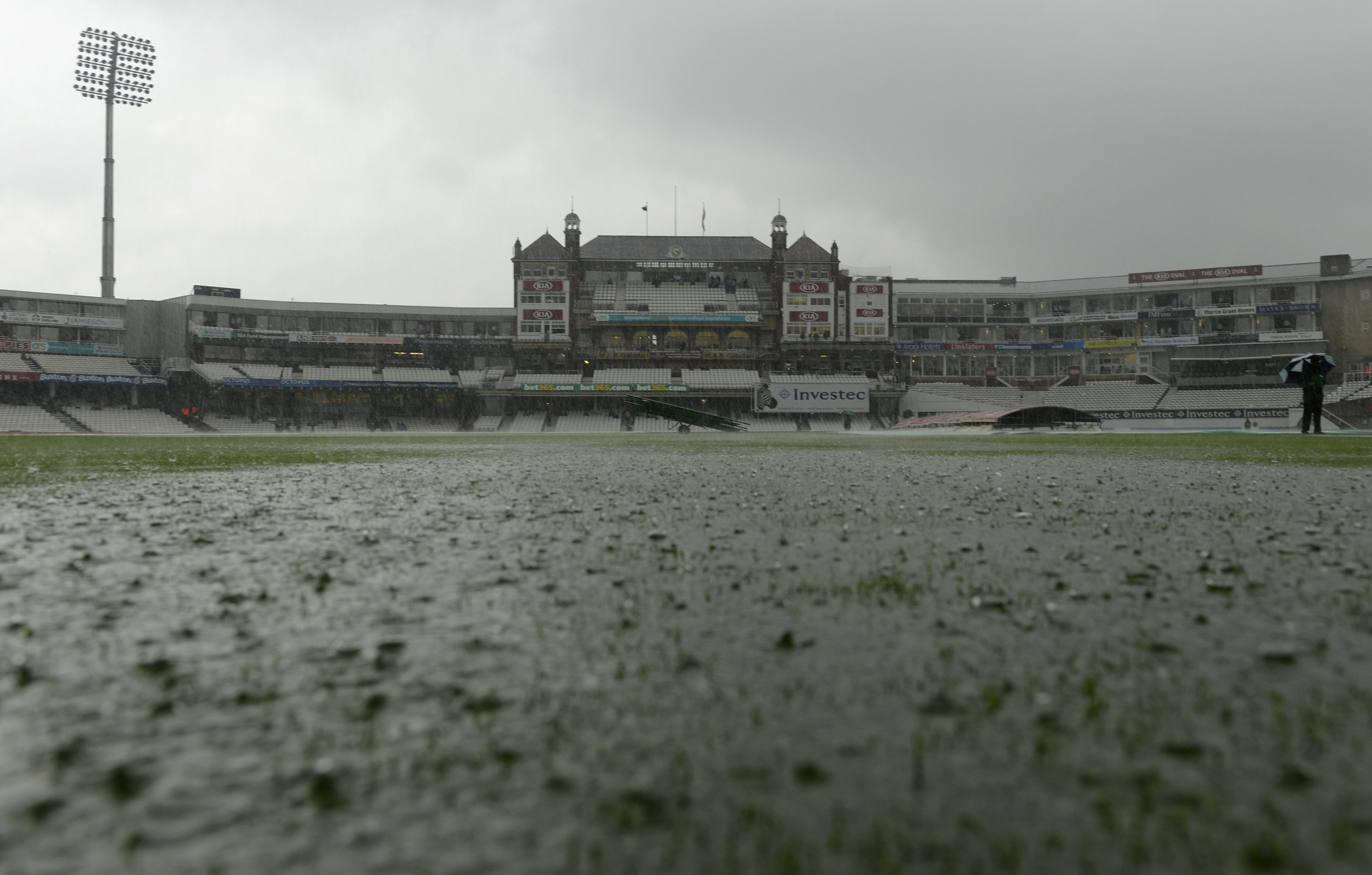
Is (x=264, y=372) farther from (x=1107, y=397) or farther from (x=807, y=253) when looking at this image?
(x=1107, y=397)

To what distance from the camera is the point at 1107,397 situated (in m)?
76.2

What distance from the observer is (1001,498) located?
25.9 feet

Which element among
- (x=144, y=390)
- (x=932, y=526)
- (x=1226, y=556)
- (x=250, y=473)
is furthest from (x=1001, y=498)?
(x=144, y=390)

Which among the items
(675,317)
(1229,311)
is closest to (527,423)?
(675,317)

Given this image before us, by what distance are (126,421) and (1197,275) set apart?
98.0 m

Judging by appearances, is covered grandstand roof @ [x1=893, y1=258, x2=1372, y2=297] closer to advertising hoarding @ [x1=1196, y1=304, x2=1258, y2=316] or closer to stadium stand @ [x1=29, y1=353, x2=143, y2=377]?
advertising hoarding @ [x1=1196, y1=304, x2=1258, y2=316]

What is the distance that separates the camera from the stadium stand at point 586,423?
7088cm

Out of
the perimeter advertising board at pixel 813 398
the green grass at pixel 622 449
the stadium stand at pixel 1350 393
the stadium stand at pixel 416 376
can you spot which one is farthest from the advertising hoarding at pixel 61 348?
the stadium stand at pixel 1350 393

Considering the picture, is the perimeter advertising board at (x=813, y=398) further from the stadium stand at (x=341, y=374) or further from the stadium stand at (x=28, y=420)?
the stadium stand at (x=28, y=420)

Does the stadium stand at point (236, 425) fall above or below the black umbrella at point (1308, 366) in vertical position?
below

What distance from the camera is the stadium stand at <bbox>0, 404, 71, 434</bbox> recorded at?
2324 inches

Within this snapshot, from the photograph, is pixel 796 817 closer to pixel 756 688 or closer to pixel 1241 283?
pixel 756 688

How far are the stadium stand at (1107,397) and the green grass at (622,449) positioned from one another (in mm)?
37684

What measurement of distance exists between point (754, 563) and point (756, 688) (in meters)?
2.15
